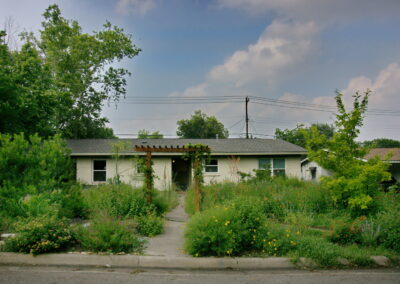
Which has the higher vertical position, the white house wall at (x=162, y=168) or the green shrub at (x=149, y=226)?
the white house wall at (x=162, y=168)

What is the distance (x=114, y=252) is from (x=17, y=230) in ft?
6.29

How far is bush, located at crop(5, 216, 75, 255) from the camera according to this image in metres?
5.37

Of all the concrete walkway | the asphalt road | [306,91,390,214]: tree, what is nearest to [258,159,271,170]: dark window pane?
[306,91,390,214]: tree

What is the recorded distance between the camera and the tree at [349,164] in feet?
25.2

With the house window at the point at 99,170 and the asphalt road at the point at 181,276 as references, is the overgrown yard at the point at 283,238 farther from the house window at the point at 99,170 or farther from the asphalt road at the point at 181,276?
the house window at the point at 99,170

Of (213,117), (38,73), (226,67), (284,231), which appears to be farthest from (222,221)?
(213,117)

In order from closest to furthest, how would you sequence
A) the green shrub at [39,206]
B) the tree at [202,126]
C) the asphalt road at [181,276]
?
A: the asphalt road at [181,276]
the green shrub at [39,206]
the tree at [202,126]

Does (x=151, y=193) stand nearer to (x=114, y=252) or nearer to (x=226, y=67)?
(x=114, y=252)

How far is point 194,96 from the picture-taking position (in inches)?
1421

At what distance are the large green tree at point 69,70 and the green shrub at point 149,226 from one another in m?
11.6

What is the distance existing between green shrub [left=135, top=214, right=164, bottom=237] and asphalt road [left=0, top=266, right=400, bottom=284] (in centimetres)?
193

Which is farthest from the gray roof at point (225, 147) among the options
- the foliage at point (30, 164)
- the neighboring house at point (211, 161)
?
the foliage at point (30, 164)

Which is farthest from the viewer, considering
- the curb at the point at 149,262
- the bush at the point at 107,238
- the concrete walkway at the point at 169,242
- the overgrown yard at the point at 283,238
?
the concrete walkway at the point at 169,242

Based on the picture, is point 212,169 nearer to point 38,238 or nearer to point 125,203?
point 125,203
